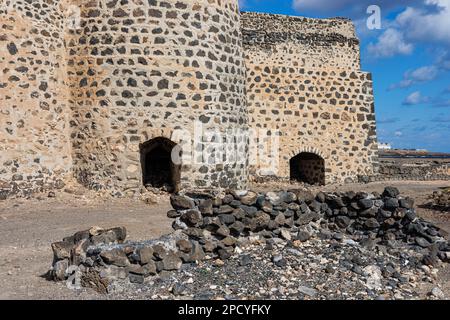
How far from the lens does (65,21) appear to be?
1046cm

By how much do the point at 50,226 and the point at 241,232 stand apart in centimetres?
348

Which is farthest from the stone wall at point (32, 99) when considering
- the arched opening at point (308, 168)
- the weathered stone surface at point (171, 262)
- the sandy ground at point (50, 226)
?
the arched opening at point (308, 168)

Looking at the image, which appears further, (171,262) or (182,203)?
(182,203)

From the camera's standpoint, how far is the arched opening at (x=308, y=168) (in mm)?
14797

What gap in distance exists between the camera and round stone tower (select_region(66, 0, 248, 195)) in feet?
32.5

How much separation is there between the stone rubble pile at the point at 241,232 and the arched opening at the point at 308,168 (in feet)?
25.6

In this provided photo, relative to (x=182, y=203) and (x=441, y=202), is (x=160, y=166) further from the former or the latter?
(x=441, y=202)

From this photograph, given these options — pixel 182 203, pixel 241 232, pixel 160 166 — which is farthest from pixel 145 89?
pixel 241 232

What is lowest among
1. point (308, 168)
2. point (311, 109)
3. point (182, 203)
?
point (182, 203)

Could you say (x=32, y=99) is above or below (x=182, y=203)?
above

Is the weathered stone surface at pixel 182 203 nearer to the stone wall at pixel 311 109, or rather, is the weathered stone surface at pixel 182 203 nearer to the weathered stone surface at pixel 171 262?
the weathered stone surface at pixel 171 262

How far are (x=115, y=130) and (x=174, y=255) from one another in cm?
536

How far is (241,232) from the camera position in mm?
6051
